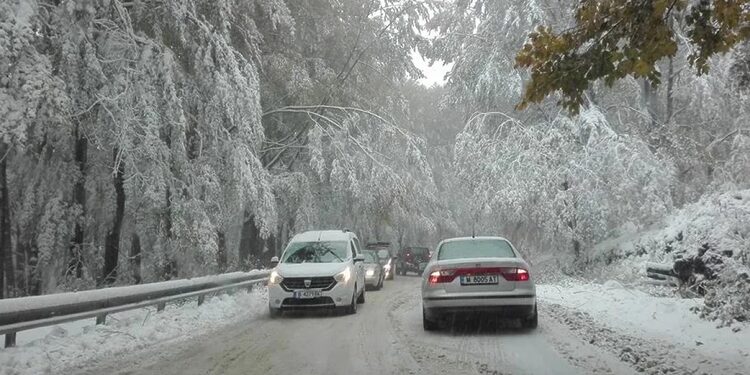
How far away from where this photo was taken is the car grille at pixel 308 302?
498 inches

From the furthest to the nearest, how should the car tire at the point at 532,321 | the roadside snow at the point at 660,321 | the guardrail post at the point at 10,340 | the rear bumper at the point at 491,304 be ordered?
1. the car tire at the point at 532,321
2. the rear bumper at the point at 491,304
3. the roadside snow at the point at 660,321
4. the guardrail post at the point at 10,340

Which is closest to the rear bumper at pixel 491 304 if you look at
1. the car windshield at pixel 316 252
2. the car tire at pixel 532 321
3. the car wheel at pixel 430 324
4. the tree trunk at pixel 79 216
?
the car tire at pixel 532 321

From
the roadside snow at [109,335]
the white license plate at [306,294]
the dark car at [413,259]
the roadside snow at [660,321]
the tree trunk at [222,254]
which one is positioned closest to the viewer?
the roadside snow at [109,335]

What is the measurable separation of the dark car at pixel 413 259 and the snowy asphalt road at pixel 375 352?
26127mm

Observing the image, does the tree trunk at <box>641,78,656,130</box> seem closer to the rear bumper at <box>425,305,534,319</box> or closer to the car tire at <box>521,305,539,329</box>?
the car tire at <box>521,305,539,329</box>

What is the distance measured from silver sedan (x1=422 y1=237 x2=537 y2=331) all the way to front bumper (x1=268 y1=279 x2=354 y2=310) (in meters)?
3.09

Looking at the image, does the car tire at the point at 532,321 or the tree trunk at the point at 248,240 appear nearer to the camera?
the car tire at the point at 532,321

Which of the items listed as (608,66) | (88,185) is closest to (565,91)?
(608,66)

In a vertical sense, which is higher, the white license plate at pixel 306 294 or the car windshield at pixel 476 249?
the car windshield at pixel 476 249

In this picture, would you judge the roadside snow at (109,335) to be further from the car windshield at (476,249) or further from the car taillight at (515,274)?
the car taillight at (515,274)

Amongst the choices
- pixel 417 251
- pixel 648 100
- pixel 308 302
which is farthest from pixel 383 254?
pixel 308 302

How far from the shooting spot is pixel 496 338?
929 cm

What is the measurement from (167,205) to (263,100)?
29.4ft

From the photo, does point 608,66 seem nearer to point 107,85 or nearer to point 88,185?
point 107,85
